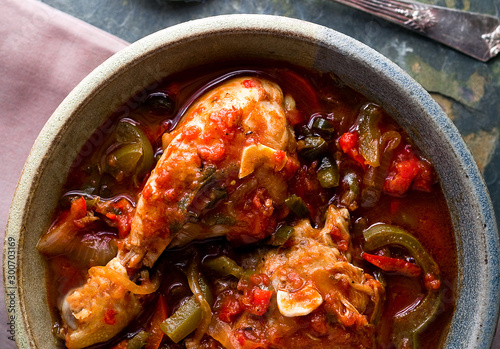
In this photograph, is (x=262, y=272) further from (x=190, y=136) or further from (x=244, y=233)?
(x=190, y=136)

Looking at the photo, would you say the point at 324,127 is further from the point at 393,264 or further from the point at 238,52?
the point at 393,264

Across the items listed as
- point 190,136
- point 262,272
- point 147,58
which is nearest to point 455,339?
point 262,272

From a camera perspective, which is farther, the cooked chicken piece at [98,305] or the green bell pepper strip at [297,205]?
the green bell pepper strip at [297,205]

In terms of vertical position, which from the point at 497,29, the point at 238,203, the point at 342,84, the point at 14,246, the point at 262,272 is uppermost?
the point at 497,29

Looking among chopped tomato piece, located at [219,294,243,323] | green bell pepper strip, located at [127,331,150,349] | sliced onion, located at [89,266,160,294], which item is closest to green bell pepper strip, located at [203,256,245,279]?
chopped tomato piece, located at [219,294,243,323]

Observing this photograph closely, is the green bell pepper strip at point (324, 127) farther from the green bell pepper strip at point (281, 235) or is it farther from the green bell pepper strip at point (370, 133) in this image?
the green bell pepper strip at point (281, 235)

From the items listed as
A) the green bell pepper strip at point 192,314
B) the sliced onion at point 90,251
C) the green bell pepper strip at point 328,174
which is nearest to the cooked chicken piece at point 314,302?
the green bell pepper strip at point 192,314
